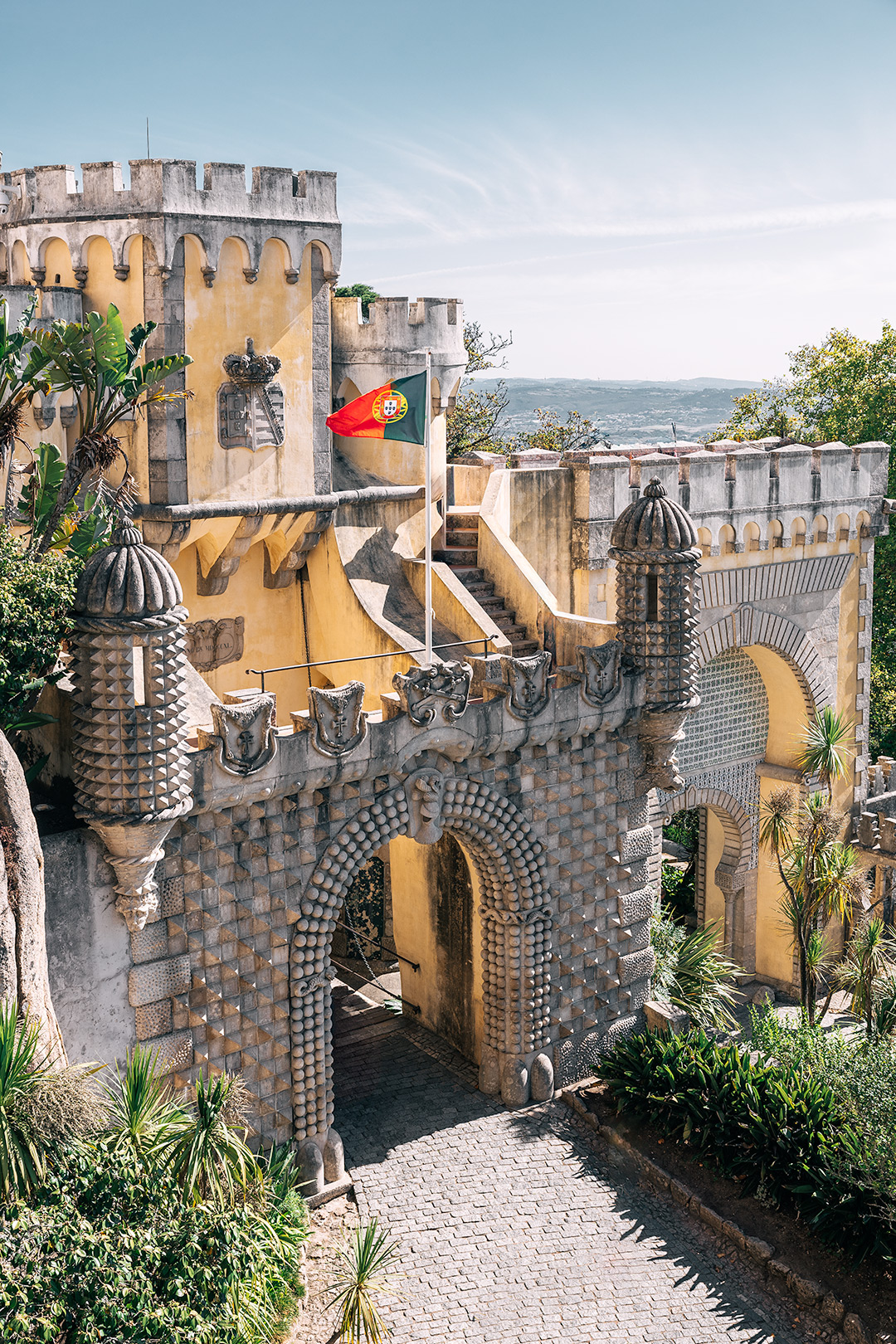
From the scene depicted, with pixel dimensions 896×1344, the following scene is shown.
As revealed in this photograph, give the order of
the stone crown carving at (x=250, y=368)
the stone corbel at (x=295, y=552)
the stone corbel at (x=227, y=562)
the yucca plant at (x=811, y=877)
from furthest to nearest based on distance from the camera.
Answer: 1. the yucca plant at (x=811, y=877)
2. the stone corbel at (x=295, y=552)
3. the stone corbel at (x=227, y=562)
4. the stone crown carving at (x=250, y=368)

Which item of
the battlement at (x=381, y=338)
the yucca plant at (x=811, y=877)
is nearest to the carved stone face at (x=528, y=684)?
the battlement at (x=381, y=338)

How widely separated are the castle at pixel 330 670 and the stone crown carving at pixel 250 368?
5cm

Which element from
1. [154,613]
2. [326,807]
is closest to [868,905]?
[326,807]

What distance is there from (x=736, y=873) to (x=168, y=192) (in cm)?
1714

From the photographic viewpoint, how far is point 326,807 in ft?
57.4

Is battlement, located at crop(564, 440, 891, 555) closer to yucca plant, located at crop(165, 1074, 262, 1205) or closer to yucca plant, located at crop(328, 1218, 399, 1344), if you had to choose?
yucca plant, located at crop(165, 1074, 262, 1205)

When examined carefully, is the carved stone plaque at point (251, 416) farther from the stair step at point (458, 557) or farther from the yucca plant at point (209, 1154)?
the yucca plant at point (209, 1154)

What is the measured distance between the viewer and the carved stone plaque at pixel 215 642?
21.4m

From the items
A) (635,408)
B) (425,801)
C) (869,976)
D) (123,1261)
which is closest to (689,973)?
(869,976)

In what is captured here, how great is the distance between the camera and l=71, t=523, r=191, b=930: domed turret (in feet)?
47.9

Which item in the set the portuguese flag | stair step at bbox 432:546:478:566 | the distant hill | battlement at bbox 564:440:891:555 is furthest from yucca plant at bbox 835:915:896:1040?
the distant hill

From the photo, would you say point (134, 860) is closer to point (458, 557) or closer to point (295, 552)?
point (295, 552)

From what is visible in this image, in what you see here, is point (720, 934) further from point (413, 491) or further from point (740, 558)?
point (413, 491)

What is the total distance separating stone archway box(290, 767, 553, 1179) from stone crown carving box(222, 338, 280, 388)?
20.7ft
